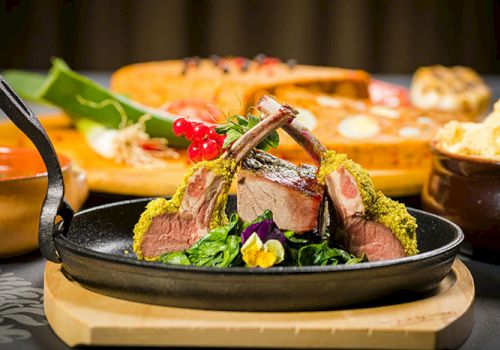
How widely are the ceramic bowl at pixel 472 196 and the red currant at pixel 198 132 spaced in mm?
820

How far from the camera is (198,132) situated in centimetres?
214

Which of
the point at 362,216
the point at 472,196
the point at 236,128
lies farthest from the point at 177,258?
the point at 472,196

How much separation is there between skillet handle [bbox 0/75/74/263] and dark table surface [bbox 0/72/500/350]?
164 mm

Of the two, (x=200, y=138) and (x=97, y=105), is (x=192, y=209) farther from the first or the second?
(x=97, y=105)

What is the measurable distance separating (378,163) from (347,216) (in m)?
1.46

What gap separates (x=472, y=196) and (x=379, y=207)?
1.81 ft

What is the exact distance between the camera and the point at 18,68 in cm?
859

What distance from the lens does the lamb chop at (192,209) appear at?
2113mm

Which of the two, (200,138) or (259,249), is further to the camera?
Result: (200,138)

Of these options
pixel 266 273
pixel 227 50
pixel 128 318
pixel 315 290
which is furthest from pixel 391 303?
pixel 227 50

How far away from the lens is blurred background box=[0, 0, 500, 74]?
8.62 metres

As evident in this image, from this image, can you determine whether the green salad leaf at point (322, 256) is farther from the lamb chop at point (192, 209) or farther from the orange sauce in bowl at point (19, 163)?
the orange sauce in bowl at point (19, 163)

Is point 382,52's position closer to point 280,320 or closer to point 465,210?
point 465,210

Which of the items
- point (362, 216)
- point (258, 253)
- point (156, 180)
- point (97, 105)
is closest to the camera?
point (258, 253)
